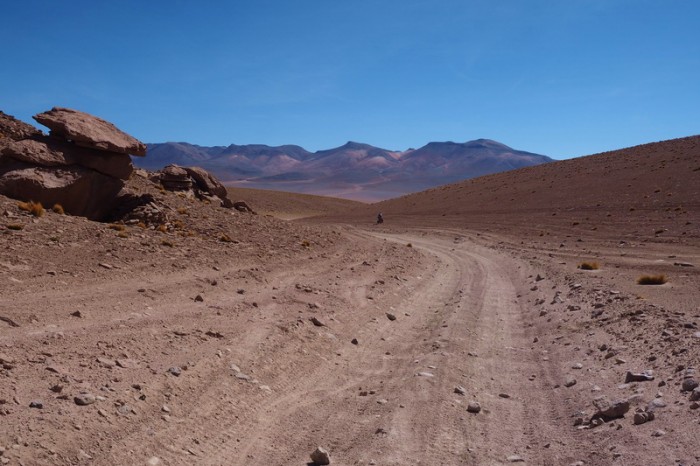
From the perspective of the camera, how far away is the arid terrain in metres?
6.11

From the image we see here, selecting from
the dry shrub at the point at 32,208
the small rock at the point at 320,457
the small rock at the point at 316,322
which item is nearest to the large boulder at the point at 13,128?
the dry shrub at the point at 32,208

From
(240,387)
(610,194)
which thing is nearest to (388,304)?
(240,387)

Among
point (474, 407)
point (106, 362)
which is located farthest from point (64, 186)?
point (474, 407)

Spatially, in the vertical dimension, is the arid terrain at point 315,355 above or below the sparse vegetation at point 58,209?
below

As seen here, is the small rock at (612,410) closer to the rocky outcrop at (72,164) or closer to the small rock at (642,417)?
the small rock at (642,417)

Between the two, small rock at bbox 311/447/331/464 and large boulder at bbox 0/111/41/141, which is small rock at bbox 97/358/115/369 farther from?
large boulder at bbox 0/111/41/141

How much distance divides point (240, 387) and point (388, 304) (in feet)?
22.9

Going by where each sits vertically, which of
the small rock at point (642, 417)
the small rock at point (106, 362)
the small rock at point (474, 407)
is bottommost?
the small rock at point (474, 407)

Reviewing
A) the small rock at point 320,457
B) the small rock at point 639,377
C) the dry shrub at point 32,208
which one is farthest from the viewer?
the dry shrub at point 32,208

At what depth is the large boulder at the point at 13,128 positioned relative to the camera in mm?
22359

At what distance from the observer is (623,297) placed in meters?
13.3

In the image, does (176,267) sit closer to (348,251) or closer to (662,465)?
(348,251)

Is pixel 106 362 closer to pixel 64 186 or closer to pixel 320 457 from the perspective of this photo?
pixel 320 457

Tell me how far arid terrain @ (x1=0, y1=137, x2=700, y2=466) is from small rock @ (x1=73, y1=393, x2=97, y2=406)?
0.01m
